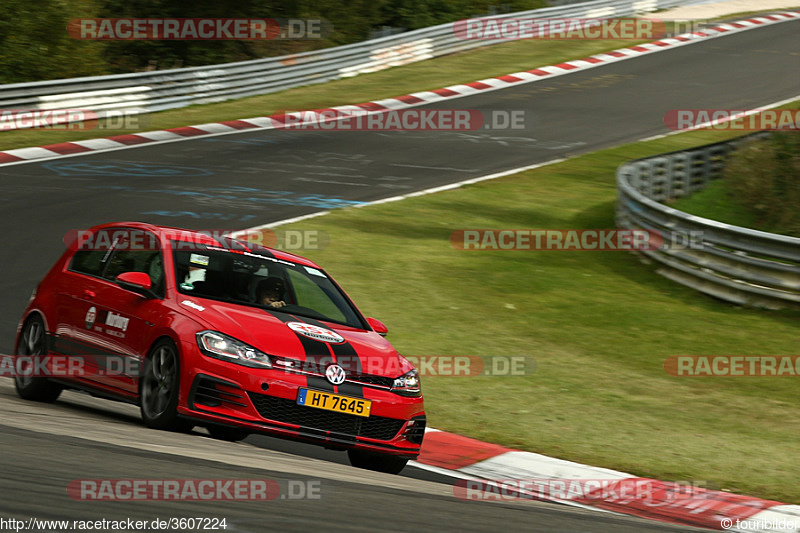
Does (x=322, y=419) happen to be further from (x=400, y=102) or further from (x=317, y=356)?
(x=400, y=102)

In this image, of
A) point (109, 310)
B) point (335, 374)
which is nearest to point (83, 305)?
point (109, 310)

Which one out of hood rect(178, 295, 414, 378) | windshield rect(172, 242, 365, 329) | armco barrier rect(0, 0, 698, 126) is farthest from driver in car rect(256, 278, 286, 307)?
armco barrier rect(0, 0, 698, 126)

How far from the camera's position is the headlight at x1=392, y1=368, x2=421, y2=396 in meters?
7.43

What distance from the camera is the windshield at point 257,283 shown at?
25.5 feet

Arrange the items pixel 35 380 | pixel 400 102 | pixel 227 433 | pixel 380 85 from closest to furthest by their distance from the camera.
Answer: pixel 227 433 → pixel 35 380 → pixel 400 102 → pixel 380 85

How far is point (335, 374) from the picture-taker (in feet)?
23.3

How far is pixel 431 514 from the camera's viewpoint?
4637mm

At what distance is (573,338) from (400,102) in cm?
1641

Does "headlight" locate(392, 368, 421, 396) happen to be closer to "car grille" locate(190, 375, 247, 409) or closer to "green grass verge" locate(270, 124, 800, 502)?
"car grille" locate(190, 375, 247, 409)

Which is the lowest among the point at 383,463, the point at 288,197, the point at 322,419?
the point at 288,197

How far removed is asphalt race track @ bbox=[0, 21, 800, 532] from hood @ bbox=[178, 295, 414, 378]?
27.2 inches

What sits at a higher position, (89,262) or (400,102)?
(89,262)

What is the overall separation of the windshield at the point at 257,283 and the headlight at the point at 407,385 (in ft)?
2.39

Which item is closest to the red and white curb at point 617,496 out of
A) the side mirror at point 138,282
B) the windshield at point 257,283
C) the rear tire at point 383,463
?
the rear tire at point 383,463
